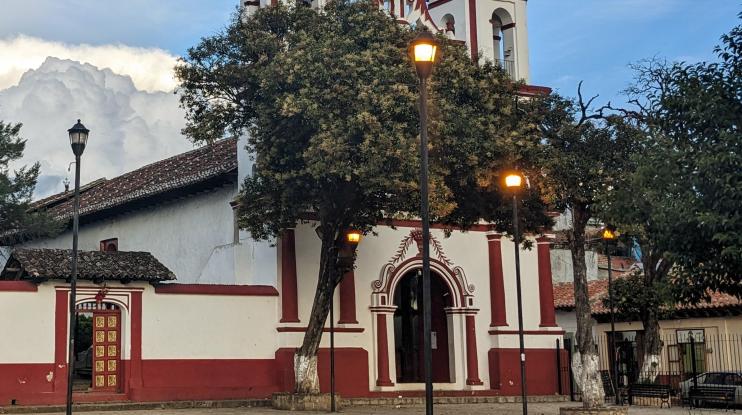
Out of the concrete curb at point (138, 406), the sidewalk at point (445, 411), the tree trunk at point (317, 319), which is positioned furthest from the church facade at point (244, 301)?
the tree trunk at point (317, 319)

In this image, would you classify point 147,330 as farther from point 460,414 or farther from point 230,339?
point 460,414

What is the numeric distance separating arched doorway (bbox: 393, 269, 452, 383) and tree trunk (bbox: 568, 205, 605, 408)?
7.92 meters

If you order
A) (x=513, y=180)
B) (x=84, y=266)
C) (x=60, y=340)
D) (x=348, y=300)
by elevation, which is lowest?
(x=60, y=340)

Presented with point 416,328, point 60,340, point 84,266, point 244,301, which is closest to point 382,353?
point 416,328

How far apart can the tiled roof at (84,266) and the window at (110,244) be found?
8504mm

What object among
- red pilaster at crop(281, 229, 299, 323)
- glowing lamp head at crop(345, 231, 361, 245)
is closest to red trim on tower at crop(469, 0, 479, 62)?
red pilaster at crop(281, 229, 299, 323)

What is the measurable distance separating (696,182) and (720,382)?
17.9 metres

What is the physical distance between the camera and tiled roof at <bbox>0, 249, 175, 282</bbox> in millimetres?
23531

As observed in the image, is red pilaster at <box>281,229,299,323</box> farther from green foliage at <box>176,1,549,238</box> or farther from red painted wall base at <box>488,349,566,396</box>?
red painted wall base at <box>488,349,566,396</box>

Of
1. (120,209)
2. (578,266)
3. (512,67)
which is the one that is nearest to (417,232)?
(512,67)

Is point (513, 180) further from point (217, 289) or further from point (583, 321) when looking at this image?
point (217, 289)

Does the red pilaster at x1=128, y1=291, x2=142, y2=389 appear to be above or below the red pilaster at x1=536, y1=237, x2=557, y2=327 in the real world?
below

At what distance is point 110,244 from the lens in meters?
34.1

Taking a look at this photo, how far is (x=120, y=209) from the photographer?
33.2 meters
